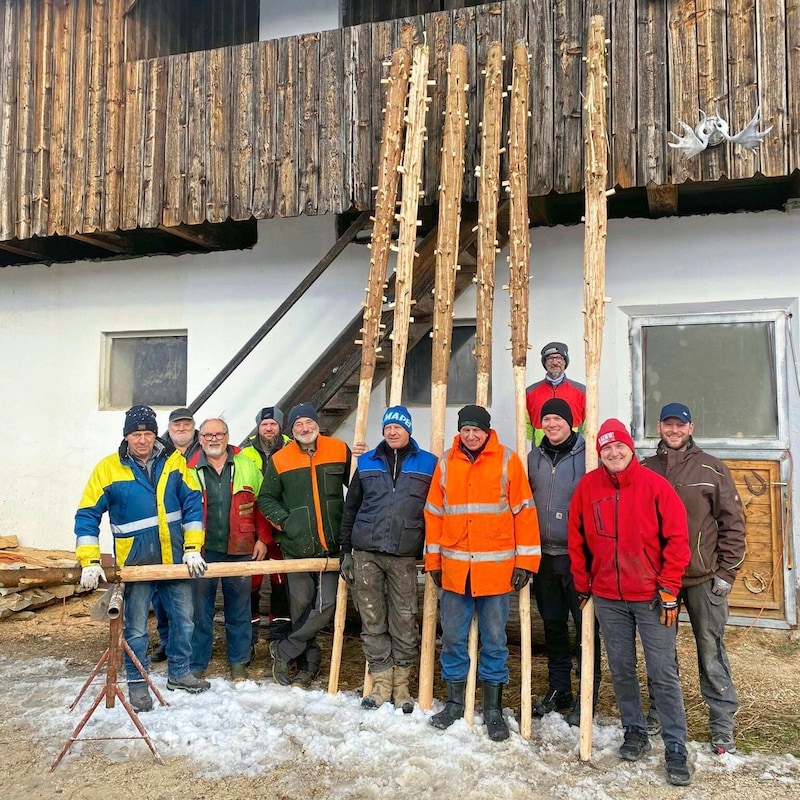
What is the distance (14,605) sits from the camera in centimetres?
634

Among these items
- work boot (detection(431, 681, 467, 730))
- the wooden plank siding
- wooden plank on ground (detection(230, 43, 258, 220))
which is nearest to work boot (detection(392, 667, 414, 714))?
work boot (detection(431, 681, 467, 730))

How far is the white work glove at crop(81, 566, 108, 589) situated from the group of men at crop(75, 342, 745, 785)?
1cm

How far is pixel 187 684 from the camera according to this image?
4.57m

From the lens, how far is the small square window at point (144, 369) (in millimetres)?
7559

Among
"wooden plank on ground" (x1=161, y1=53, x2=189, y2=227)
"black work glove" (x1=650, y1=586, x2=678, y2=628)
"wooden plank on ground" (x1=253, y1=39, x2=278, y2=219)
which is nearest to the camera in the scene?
"black work glove" (x1=650, y1=586, x2=678, y2=628)

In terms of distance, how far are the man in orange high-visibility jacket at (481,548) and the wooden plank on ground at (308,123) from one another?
2998mm

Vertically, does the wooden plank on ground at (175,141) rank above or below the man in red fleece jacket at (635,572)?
above

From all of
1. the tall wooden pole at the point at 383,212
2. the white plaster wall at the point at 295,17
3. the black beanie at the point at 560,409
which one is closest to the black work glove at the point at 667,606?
the black beanie at the point at 560,409

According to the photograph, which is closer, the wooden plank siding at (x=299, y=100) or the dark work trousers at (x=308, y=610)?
the dark work trousers at (x=308, y=610)

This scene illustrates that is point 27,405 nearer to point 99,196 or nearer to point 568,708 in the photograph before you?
point 99,196

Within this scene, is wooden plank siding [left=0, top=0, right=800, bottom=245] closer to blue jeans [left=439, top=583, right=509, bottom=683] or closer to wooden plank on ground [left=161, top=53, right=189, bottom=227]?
wooden plank on ground [left=161, top=53, right=189, bottom=227]

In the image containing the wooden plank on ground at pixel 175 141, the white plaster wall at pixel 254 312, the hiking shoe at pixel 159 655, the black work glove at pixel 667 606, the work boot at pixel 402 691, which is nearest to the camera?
the black work glove at pixel 667 606

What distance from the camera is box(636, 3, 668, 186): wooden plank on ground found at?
17.7 ft

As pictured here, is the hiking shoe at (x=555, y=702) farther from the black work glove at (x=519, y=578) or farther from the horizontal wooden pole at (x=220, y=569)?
the horizontal wooden pole at (x=220, y=569)
